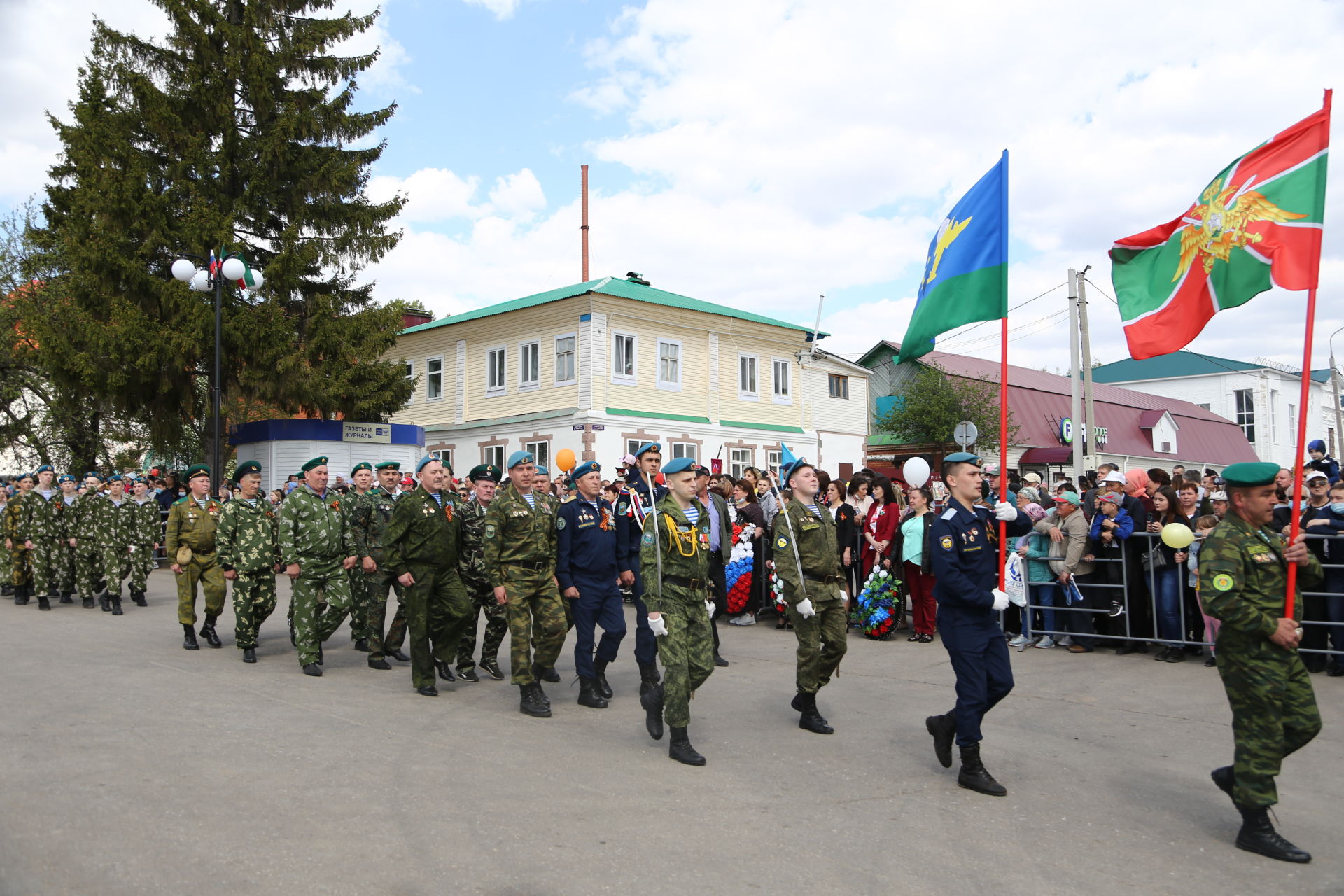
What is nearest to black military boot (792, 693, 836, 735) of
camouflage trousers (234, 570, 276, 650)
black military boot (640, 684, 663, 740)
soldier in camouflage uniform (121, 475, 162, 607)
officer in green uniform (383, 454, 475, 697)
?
black military boot (640, 684, 663, 740)

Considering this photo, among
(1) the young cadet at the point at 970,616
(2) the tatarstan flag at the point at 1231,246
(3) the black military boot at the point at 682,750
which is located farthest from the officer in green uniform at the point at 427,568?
(2) the tatarstan flag at the point at 1231,246

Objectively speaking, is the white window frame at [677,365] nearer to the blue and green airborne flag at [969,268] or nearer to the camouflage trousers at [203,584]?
the camouflage trousers at [203,584]

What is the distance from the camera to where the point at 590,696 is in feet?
25.9

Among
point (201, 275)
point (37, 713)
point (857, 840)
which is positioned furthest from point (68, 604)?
point (857, 840)

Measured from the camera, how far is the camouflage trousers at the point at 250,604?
31.6ft

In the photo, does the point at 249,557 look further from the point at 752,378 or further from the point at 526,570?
the point at 752,378

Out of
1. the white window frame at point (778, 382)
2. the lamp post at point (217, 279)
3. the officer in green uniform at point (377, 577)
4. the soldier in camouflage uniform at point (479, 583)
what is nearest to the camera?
the soldier in camouflage uniform at point (479, 583)

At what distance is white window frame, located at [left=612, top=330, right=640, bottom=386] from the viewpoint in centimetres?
3038

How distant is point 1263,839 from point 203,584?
389 inches

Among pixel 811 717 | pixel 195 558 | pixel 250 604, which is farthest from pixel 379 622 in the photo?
pixel 811 717

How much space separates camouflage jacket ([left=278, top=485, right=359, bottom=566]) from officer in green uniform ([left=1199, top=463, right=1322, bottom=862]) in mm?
7542

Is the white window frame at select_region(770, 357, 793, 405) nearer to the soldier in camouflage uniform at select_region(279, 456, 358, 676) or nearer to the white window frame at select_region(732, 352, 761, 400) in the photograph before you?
the white window frame at select_region(732, 352, 761, 400)

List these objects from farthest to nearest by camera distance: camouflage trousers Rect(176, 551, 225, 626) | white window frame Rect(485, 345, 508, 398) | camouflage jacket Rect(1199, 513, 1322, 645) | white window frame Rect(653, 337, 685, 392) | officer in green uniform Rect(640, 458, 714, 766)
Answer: white window frame Rect(485, 345, 508, 398), white window frame Rect(653, 337, 685, 392), camouflage trousers Rect(176, 551, 225, 626), officer in green uniform Rect(640, 458, 714, 766), camouflage jacket Rect(1199, 513, 1322, 645)

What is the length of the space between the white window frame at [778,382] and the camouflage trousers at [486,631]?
85.2 feet
